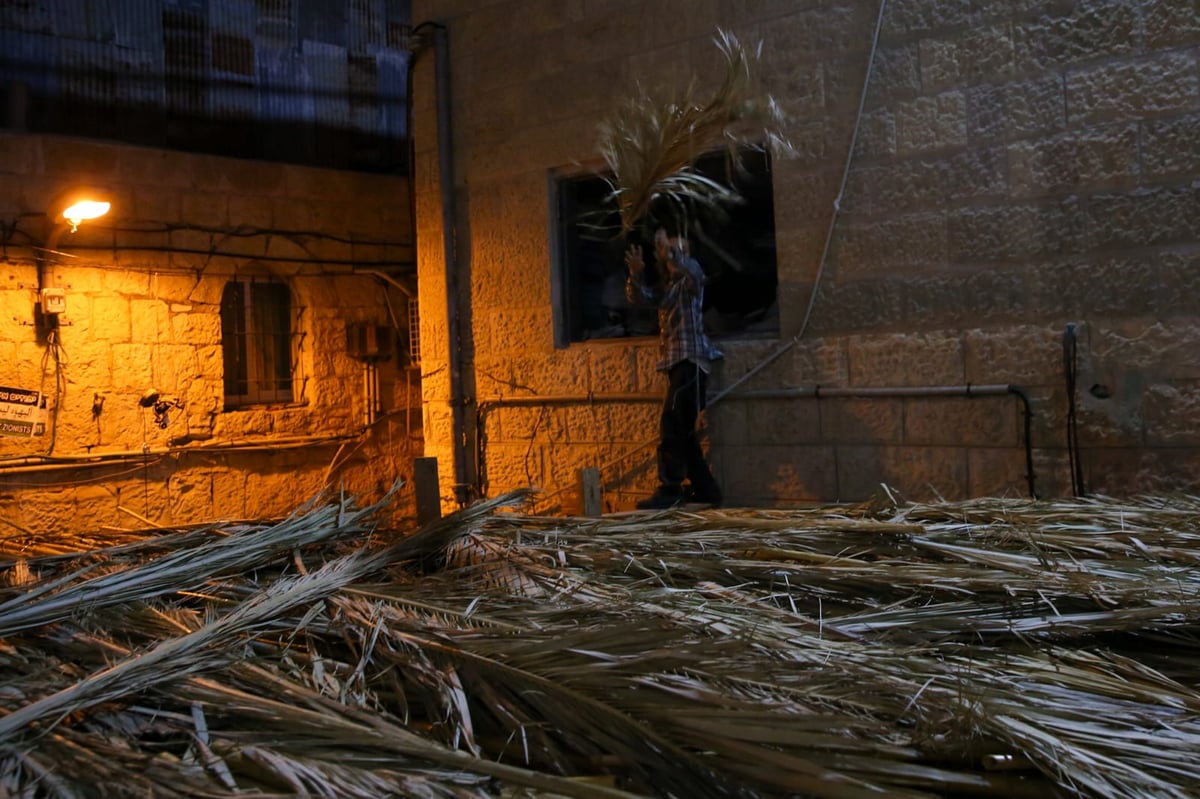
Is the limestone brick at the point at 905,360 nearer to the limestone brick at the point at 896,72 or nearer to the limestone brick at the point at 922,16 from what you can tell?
the limestone brick at the point at 896,72

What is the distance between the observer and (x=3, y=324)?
6617mm

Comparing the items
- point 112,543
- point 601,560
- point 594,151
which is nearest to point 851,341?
point 594,151

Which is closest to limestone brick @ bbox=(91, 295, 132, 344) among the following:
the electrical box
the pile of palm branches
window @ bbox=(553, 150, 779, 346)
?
the electrical box

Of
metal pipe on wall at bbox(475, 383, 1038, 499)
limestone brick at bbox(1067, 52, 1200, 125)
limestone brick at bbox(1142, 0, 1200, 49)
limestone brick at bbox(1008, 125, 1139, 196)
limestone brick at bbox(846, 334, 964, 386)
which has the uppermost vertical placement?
limestone brick at bbox(1142, 0, 1200, 49)

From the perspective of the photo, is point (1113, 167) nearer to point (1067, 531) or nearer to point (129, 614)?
point (1067, 531)

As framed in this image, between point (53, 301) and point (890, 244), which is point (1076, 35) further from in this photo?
point (53, 301)

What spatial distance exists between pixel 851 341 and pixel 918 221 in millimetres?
663

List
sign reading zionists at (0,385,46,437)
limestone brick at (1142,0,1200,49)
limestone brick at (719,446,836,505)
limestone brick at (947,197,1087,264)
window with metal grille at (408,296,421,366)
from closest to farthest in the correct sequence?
limestone brick at (1142,0,1200,49)
limestone brick at (947,197,1087,264)
limestone brick at (719,446,836,505)
sign reading zionists at (0,385,46,437)
window with metal grille at (408,296,421,366)

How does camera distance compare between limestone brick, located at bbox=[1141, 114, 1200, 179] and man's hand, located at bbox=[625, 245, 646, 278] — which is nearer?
limestone brick, located at bbox=[1141, 114, 1200, 179]

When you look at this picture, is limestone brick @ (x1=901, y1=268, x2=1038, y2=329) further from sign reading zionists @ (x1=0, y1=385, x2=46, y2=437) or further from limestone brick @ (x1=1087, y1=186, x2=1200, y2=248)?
sign reading zionists @ (x1=0, y1=385, x2=46, y2=437)

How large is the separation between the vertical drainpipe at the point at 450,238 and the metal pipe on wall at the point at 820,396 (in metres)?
0.12

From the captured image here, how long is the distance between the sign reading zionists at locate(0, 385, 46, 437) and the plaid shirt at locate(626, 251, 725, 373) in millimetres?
4159

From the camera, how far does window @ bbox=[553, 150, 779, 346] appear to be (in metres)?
5.58

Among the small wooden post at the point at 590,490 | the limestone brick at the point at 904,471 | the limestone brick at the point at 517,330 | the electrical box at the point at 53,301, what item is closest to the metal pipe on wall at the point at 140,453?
the electrical box at the point at 53,301
